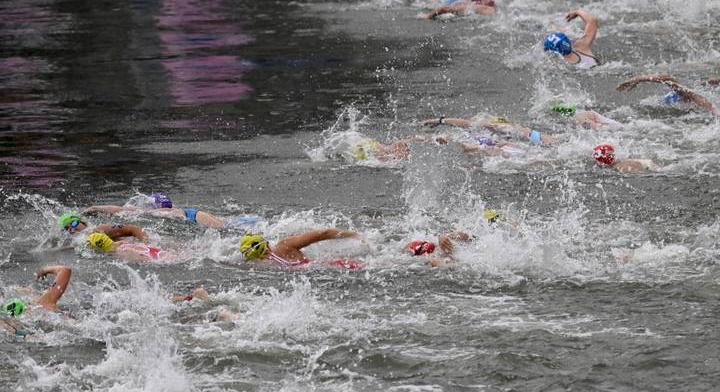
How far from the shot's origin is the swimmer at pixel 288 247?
10.5 meters

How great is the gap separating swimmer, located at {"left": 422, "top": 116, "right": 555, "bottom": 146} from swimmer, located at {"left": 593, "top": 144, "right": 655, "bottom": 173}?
0.88 m

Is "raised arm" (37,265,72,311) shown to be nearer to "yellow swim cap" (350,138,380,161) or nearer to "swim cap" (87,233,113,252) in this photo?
"swim cap" (87,233,113,252)

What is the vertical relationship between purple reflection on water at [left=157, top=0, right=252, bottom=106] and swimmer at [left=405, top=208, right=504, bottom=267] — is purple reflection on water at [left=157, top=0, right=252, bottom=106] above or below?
below

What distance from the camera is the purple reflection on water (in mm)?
18297

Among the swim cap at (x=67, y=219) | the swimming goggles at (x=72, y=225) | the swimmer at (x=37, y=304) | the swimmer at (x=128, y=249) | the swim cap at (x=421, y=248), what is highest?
the swim cap at (x=421, y=248)

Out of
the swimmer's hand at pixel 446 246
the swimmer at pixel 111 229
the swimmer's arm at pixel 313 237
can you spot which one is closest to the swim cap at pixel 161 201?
the swimmer at pixel 111 229

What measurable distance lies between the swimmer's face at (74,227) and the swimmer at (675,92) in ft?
20.6

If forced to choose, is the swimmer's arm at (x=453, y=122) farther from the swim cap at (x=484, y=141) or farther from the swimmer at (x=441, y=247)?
the swimmer at (x=441, y=247)

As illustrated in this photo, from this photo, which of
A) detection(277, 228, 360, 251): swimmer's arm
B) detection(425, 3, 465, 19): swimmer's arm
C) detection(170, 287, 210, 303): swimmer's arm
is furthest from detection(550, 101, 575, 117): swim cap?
detection(425, 3, 465, 19): swimmer's arm

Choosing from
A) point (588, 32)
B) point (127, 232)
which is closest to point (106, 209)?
point (127, 232)

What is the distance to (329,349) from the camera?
8.45m

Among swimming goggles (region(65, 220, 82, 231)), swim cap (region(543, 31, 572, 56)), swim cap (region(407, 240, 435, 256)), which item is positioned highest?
swim cap (region(543, 31, 572, 56))

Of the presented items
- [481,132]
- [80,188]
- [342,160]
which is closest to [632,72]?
[481,132]

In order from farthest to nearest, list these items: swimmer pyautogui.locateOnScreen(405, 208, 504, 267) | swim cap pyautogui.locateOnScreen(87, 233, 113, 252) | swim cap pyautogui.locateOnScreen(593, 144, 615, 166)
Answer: swim cap pyautogui.locateOnScreen(593, 144, 615, 166) → swim cap pyautogui.locateOnScreen(87, 233, 113, 252) → swimmer pyautogui.locateOnScreen(405, 208, 504, 267)
